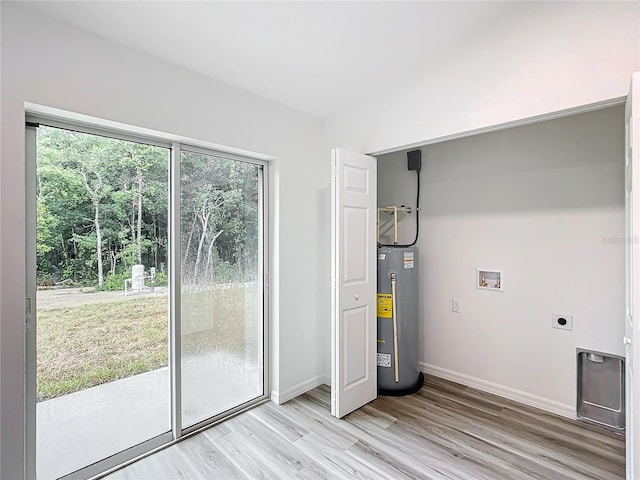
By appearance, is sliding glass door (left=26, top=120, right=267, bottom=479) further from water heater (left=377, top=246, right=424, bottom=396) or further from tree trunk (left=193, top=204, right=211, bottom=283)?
water heater (left=377, top=246, right=424, bottom=396)

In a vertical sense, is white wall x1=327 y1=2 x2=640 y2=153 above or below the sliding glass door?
above

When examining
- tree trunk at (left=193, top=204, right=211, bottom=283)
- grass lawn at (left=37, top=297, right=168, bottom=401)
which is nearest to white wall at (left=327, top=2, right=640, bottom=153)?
tree trunk at (left=193, top=204, right=211, bottom=283)

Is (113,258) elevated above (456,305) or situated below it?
above

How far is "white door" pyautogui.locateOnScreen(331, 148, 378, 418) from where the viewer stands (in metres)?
2.55

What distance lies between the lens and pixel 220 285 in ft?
8.53

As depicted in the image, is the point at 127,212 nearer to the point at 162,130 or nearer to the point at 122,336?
the point at 162,130

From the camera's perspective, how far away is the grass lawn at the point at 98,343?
1829 millimetres

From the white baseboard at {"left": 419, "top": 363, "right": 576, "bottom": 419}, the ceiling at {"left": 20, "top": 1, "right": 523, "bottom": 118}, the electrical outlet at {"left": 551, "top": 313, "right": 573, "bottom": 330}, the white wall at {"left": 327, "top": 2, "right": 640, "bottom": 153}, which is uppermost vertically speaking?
the ceiling at {"left": 20, "top": 1, "right": 523, "bottom": 118}

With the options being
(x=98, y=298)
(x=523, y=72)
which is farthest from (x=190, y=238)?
(x=523, y=72)

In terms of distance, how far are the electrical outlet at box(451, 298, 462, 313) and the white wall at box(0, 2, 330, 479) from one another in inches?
48.8

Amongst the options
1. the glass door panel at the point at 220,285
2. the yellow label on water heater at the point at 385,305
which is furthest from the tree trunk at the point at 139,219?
the yellow label on water heater at the point at 385,305

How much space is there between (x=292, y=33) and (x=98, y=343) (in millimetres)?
2203

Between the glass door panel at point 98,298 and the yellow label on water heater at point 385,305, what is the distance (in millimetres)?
1790

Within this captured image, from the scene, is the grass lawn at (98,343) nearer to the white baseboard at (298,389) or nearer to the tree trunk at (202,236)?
the tree trunk at (202,236)
